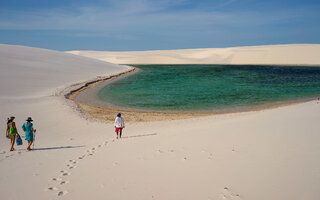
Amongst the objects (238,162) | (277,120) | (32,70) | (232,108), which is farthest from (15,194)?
(32,70)

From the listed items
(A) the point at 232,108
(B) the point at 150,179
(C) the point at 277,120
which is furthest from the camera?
(A) the point at 232,108

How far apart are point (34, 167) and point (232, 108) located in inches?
477

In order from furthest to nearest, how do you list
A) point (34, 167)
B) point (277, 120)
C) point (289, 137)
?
point (277, 120) → point (289, 137) → point (34, 167)

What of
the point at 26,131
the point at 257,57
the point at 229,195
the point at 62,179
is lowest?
the point at 62,179

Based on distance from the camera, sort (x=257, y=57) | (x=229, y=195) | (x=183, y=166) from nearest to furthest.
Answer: (x=229, y=195)
(x=183, y=166)
(x=257, y=57)

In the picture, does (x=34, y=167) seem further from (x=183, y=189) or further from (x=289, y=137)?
(x=289, y=137)

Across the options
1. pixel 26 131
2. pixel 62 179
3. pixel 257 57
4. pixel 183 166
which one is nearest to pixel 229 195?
pixel 183 166

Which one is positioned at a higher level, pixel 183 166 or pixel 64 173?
pixel 183 166

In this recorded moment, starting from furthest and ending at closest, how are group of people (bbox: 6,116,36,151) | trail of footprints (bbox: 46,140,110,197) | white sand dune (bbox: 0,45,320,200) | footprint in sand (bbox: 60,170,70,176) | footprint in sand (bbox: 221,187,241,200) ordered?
group of people (bbox: 6,116,36,151) → footprint in sand (bbox: 60,170,70,176) → trail of footprints (bbox: 46,140,110,197) → white sand dune (bbox: 0,45,320,200) → footprint in sand (bbox: 221,187,241,200)

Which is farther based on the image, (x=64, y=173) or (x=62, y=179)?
(x=64, y=173)

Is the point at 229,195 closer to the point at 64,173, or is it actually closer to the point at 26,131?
the point at 64,173

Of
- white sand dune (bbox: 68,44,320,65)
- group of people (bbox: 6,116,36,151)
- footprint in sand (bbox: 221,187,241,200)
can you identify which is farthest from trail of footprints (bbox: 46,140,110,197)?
white sand dune (bbox: 68,44,320,65)

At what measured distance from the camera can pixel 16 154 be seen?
21.2 ft

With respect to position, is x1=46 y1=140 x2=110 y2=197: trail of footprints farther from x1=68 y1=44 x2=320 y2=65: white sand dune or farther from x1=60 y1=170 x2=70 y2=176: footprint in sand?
x1=68 y1=44 x2=320 y2=65: white sand dune
